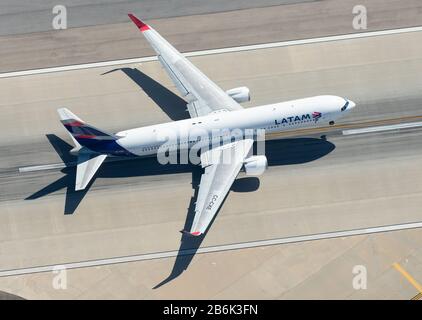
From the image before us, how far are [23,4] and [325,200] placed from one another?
36.0m

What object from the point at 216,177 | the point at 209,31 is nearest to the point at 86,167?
the point at 216,177

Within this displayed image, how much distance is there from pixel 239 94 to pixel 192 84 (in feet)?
14.5

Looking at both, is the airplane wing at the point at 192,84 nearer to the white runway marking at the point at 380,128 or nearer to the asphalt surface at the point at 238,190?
the asphalt surface at the point at 238,190

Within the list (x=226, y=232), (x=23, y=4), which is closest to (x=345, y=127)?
(x=226, y=232)

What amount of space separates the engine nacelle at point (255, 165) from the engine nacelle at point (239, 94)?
6.46 m

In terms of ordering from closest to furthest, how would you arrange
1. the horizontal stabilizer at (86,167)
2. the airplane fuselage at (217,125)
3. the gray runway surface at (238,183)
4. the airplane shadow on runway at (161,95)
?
the horizontal stabilizer at (86,167) < the airplane fuselage at (217,125) < the gray runway surface at (238,183) < the airplane shadow on runway at (161,95)

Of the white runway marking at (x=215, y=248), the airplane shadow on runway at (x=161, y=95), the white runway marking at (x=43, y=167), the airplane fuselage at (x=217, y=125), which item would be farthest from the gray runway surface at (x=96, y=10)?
the white runway marking at (x=215, y=248)

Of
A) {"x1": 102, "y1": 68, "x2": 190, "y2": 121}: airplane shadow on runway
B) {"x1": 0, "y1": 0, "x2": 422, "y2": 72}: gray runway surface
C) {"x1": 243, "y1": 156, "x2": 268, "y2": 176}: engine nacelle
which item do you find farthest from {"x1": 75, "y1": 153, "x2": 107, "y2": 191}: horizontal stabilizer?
{"x1": 243, "y1": 156, "x2": 268, "y2": 176}: engine nacelle

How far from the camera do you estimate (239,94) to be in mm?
59125

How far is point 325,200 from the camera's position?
187 ft

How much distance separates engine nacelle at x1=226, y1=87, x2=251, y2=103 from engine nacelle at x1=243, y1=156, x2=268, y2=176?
21.2ft

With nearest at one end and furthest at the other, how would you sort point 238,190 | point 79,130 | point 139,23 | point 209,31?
point 79,130 → point 238,190 → point 139,23 → point 209,31

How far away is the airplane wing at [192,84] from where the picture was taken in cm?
5847

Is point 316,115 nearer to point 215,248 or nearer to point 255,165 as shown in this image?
point 255,165
